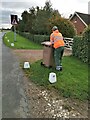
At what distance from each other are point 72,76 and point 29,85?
185 cm

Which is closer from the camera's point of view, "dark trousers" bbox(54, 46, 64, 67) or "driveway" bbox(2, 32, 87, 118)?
"driveway" bbox(2, 32, 87, 118)

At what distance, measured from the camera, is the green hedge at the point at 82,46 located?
1080 centimetres

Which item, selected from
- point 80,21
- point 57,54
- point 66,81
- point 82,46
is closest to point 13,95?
point 66,81

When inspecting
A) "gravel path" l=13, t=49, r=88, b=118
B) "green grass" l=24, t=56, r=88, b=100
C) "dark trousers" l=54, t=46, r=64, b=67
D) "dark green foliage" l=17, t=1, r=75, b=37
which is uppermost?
"dark green foliage" l=17, t=1, r=75, b=37

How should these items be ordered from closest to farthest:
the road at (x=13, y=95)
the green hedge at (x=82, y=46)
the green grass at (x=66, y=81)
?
the road at (x=13, y=95) → the green grass at (x=66, y=81) → the green hedge at (x=82, y=46)

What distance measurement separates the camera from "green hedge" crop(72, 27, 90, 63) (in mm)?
10797

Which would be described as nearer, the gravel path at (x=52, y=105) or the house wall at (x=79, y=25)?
the gravel path at (x=52, y=105)

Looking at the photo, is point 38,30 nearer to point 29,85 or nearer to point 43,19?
point 43,19

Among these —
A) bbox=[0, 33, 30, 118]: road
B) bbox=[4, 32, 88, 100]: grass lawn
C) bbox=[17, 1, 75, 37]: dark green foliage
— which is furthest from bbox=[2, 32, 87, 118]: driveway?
bbox=[17, 1, 75, 37]: dark green foliage

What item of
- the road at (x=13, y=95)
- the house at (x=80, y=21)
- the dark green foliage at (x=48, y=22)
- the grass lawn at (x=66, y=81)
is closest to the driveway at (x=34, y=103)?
the road at (x=13, y=95)

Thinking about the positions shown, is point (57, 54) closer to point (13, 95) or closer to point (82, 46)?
point (13, 95)

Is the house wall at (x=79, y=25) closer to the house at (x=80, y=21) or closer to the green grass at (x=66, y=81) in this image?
the house at (x=80, y=21)

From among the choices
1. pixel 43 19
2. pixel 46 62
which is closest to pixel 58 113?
pixel 46 62

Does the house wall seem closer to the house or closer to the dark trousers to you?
the house
